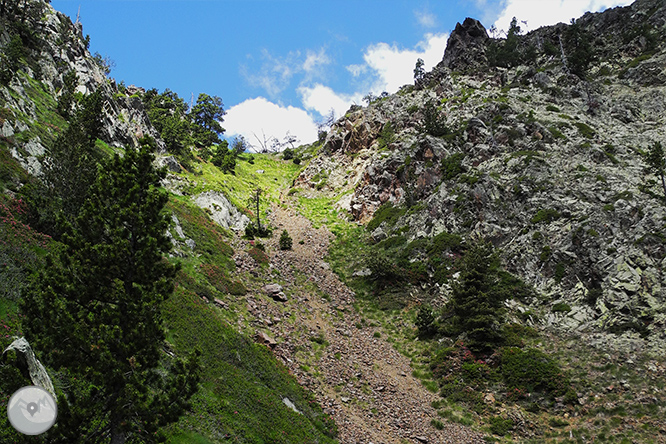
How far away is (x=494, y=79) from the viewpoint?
71875 millimetres

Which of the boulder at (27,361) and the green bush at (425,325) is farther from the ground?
the green bush at (425,325)

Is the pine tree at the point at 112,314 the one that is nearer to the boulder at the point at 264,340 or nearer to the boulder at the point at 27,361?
the boulder at the point at 27,361

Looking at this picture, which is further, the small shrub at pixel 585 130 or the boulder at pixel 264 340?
the small shrub at pixel 585 130

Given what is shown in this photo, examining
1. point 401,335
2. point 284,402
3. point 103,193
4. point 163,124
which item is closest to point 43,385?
point 103,193

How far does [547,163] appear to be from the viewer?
40.7 metres

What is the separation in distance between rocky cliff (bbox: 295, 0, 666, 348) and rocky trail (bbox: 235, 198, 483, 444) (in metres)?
9.88

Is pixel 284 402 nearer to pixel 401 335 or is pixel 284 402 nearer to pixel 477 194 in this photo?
pixel 401 335

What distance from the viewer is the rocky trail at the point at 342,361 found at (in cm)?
1986

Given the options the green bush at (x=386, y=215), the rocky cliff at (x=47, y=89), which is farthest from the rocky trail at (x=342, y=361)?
the rocky cliff at (x=47, y=89)

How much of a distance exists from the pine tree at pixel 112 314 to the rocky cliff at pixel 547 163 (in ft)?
91.4

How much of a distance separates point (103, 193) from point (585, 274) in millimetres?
33486

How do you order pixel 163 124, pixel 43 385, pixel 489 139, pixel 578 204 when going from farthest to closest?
pixel 163 124, pixel 489 139, pixel 578 204, pixel 43 385

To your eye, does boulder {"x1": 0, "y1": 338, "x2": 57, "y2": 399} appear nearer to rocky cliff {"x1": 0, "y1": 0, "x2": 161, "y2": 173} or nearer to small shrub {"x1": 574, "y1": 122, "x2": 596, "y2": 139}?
rocky cliff {"x1": 0, "y1": 0, "x2": 161, "y2": 173}

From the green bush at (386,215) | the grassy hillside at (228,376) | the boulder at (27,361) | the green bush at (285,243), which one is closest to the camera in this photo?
the boulder at (27,361)
